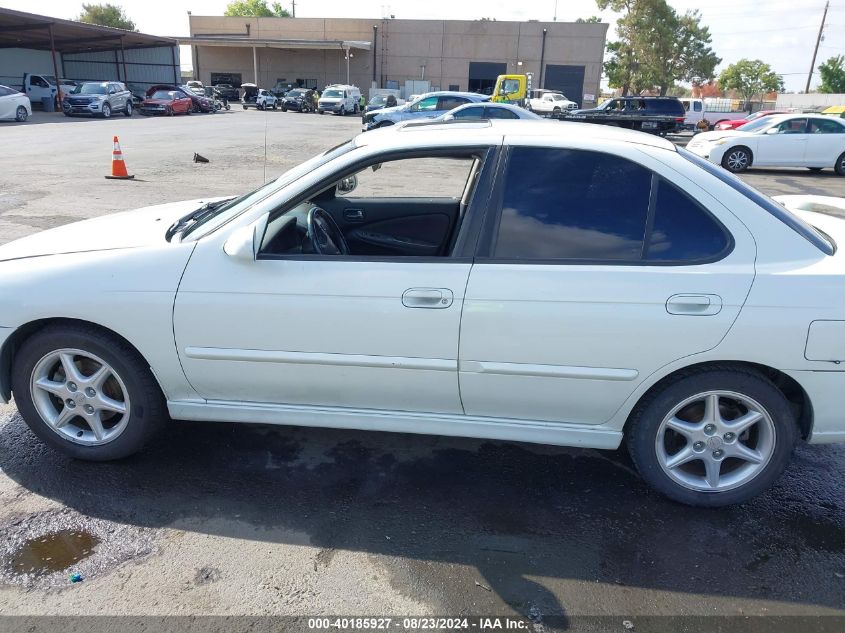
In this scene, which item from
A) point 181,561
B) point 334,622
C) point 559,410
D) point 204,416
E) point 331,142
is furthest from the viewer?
point 331,142

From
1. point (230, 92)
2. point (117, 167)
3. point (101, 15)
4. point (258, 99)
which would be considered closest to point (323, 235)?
point (117, 167)

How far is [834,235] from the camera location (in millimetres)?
3232

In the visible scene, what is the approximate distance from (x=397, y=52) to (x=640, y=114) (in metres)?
40.6

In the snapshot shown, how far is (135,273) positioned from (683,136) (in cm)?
3338

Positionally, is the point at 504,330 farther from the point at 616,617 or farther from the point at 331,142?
the point at 331,142

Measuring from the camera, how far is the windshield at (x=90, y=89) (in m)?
31.3

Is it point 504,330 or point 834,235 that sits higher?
point 834,235

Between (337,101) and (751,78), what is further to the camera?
(751,78)

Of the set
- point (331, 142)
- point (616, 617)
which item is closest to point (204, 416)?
point (616, 617)

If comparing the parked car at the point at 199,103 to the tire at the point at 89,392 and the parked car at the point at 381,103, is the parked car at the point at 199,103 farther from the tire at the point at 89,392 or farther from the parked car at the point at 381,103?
the tire at the point at 89,392

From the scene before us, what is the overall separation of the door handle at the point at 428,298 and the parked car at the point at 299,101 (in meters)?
44.2

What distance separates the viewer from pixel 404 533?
2848 millimetres

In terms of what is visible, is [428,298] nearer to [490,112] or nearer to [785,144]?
[490,112]

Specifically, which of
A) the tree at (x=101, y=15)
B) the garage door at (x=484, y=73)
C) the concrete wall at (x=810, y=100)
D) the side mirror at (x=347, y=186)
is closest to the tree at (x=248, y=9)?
the tree at (x=101, y=15)
